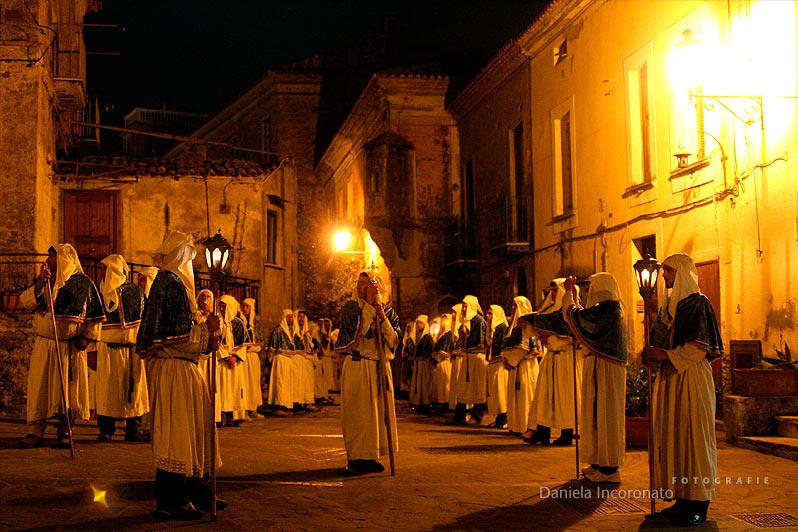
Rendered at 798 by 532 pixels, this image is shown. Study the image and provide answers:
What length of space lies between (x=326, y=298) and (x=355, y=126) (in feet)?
22.8

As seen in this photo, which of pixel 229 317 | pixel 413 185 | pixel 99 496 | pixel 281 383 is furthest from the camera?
pixel 413 185

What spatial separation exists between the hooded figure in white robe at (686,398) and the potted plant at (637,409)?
471cm

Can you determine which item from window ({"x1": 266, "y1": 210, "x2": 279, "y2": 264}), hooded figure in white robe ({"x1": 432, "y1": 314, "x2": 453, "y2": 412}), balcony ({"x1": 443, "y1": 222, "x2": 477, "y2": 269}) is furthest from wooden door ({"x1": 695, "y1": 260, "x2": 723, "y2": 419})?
window ({"x1": 266, "y1": 210, "x2": 279, "y2": 264})

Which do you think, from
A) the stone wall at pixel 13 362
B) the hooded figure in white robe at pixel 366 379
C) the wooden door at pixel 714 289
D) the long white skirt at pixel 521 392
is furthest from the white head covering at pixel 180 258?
the stone wall at pixel 13 362

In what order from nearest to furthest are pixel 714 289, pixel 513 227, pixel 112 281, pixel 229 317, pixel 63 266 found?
pixel 63 266, pixel 112 281, pixel 714 289, pixel 229 317, pixel 513 227

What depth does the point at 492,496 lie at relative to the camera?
30.3 feet

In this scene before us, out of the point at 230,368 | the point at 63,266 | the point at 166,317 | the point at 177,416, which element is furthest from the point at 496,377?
the point at 166,317

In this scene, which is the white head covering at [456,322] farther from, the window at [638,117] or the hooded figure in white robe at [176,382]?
the hooded figure in white robe at [176,382]

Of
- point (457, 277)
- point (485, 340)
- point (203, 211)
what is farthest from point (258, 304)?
point (485, 340)

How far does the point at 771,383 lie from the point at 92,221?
1823cm

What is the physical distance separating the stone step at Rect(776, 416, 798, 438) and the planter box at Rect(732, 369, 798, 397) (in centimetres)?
36

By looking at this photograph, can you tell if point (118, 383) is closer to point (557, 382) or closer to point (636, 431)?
point (557, 382)

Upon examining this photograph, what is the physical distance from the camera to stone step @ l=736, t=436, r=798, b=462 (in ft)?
→ 37.6

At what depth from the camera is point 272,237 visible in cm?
3067
